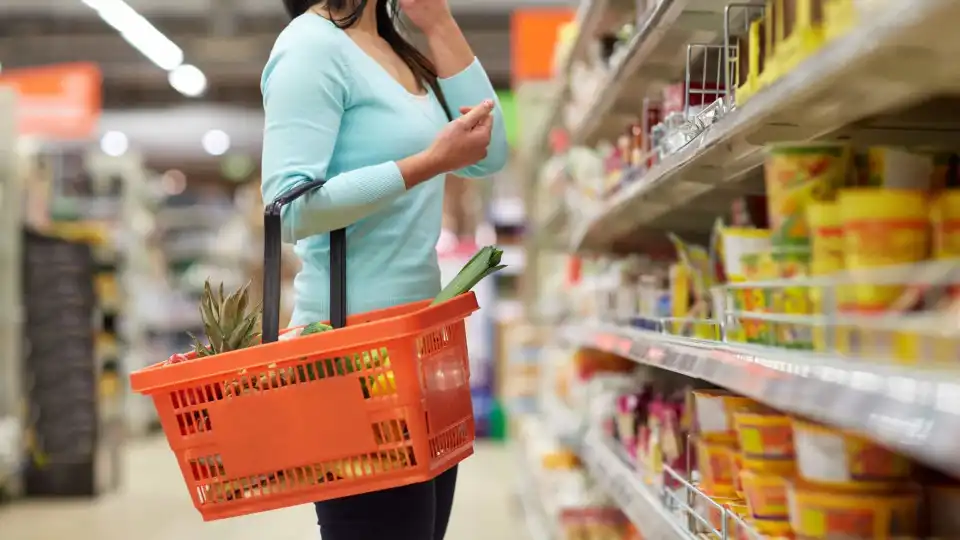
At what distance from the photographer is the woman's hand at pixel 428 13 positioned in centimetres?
169

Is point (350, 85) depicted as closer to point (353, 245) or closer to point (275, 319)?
point (353, 245)

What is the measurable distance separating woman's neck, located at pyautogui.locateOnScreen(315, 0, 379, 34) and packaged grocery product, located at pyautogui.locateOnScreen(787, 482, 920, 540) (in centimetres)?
99

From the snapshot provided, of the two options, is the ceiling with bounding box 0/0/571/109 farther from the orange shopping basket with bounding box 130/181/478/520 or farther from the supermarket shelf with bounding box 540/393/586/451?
the orange shopping basket with bounding box 130/181/478/520

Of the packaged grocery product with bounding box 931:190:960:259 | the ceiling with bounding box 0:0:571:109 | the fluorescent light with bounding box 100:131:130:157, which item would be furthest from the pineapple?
the fluorescent light with bounding box 100:131:130:157

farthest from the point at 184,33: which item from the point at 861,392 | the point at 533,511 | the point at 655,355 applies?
the point at 861,392

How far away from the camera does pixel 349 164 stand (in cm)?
152

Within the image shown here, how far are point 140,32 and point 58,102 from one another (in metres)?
1.03

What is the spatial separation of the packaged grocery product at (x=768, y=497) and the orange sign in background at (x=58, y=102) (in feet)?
28.5

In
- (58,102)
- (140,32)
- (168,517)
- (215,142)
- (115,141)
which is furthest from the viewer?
(215,142)

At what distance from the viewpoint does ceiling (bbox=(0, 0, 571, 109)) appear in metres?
9.48

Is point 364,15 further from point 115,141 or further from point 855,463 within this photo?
point 115,141

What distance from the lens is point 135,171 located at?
8438 mm

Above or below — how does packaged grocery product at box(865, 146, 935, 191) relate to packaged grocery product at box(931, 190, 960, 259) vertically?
above

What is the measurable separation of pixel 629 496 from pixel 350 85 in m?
1.19
